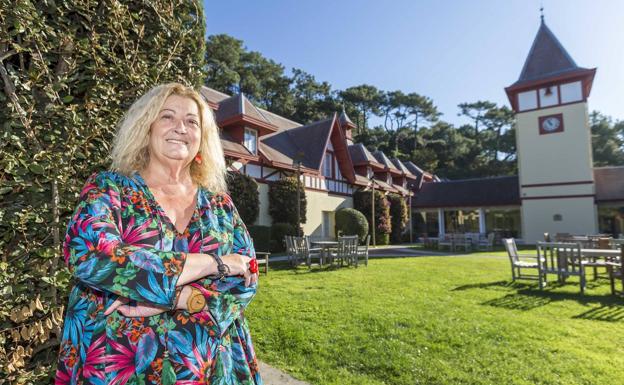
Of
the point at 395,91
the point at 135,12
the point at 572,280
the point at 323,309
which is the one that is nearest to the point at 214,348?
the point at 135,12

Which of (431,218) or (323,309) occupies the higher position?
(431,218)

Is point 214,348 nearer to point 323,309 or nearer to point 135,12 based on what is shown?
point 135,12

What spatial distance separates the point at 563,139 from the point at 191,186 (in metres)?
28.3

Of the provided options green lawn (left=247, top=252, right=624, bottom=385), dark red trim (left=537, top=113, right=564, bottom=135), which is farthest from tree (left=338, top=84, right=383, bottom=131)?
green lawn (left=247, top=252, right=624, bottom=385)

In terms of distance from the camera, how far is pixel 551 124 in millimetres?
23906

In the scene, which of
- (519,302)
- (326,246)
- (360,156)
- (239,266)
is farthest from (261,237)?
(239,266)

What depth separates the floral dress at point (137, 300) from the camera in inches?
45.3

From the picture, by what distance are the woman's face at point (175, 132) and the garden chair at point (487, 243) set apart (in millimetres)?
20846

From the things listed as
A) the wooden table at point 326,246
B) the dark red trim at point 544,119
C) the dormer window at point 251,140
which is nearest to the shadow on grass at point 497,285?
the wooden table at point 326,246

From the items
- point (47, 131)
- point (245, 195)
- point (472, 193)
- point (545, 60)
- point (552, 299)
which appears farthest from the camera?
point (472, 193)

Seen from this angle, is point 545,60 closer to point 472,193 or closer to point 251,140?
point 472,193

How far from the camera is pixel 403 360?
370 centimetres

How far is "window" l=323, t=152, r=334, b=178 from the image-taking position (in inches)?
851

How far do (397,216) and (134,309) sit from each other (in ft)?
85.2
